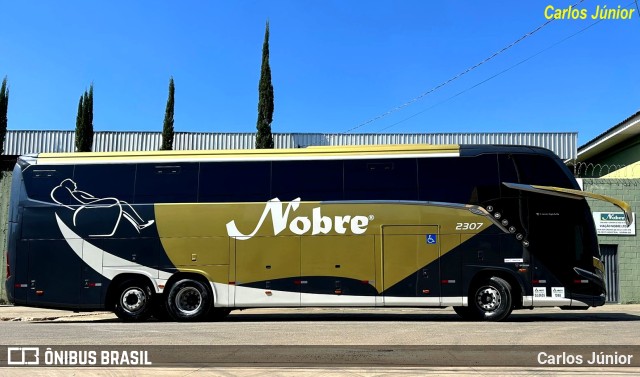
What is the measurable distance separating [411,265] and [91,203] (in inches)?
291

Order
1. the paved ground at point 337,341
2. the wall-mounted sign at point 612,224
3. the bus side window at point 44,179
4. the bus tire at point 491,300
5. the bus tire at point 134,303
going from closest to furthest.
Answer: the paved ground at point 337,341, the bus tire at point 491,300, the bus tire at point 134,303, the bus side window at point 44,179, the wall-mounted sign at point 612,224

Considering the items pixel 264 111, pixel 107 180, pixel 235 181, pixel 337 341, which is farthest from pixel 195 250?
pixel 264 111

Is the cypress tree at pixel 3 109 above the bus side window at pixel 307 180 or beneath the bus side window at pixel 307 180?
above

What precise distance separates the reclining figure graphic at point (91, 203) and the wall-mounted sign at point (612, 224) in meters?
14.7

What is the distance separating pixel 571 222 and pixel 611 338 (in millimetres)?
3925

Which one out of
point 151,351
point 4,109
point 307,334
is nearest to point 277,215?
point 307,334

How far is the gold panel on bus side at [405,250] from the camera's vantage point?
498 inches

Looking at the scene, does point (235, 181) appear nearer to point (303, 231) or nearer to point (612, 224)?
point (303, 231)

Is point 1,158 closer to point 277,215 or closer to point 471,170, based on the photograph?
point 277,215

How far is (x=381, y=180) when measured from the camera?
12789mm

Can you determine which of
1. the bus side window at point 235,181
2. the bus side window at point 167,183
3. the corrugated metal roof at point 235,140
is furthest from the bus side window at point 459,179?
the corrugated metal roof at point 235,140

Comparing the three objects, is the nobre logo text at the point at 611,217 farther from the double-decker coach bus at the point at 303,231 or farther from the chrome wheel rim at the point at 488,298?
the chrome wheel rim at the point at 488,298

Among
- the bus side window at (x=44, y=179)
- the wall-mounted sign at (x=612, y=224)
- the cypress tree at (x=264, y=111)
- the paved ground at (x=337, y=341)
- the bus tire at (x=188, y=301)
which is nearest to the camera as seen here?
the paved ground at (x=337, y=341)

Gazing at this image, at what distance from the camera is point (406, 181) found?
1273 centimetres
